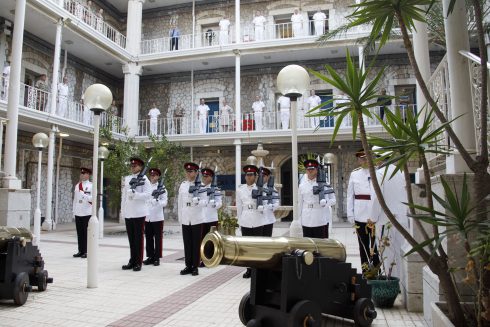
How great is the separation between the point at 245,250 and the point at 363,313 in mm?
1305

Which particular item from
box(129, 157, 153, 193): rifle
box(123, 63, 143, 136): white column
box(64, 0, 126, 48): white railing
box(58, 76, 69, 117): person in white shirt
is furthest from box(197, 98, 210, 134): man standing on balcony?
box(129, 157, 153, 193): rifle

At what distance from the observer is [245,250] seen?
2.84 metres

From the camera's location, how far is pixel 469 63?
3.15 meters

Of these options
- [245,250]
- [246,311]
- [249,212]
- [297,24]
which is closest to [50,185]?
[249,212]

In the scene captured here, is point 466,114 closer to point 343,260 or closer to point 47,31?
point 343,260

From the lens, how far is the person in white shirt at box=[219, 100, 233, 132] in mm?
17467

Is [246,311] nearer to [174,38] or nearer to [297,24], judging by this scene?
[297,24]

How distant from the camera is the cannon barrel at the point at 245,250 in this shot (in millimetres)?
2766

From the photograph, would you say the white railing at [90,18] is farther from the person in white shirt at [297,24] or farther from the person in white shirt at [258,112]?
the person in white shirt at [297,24]

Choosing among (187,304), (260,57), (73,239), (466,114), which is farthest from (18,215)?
(260,57)

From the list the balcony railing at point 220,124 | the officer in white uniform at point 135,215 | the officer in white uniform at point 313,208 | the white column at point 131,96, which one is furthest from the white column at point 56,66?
the officer in white uniform at point 313,208

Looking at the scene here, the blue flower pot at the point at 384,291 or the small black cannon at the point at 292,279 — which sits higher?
the small black cannon at the point at 292,279

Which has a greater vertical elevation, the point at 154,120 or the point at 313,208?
the point at 154,120

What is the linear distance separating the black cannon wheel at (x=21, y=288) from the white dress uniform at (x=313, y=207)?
3664 mm
